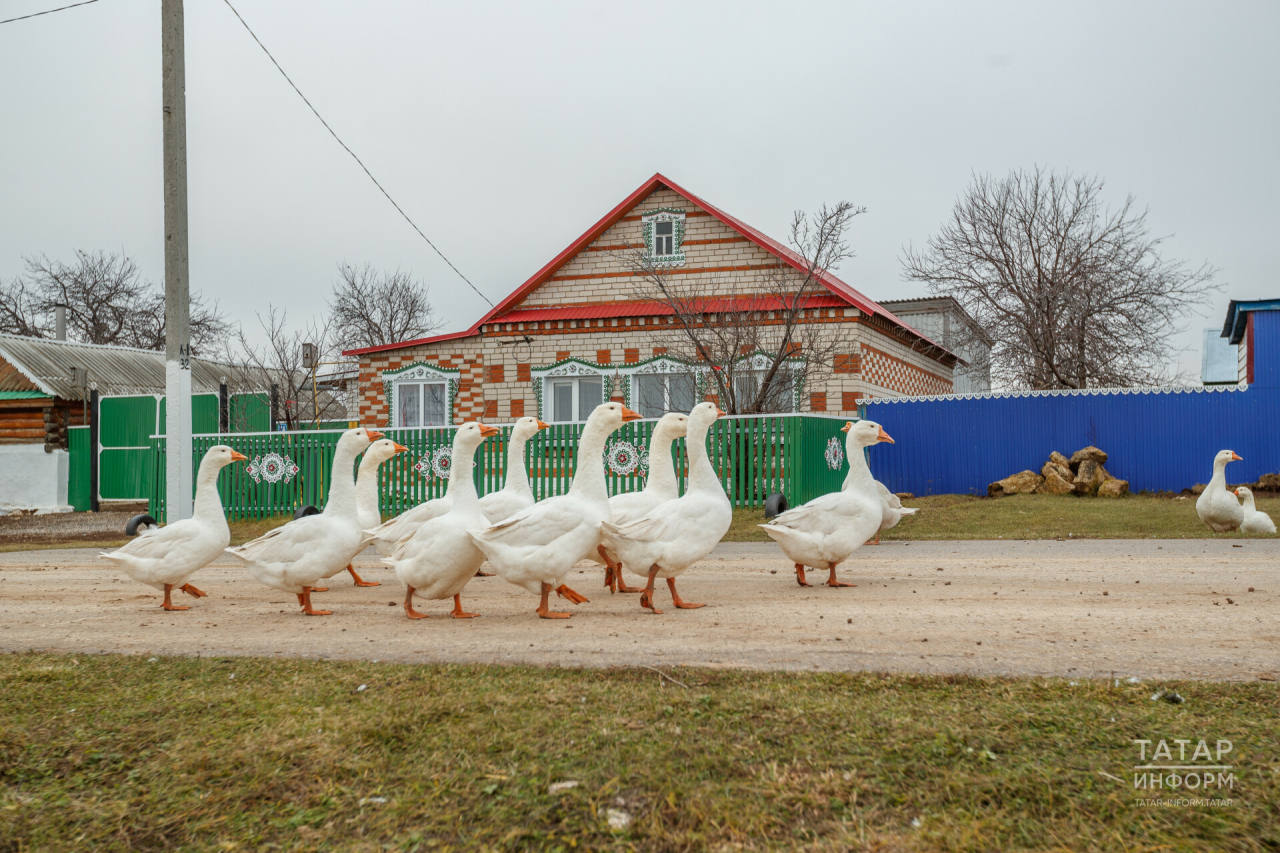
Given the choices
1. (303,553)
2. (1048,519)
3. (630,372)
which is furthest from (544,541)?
(630,372)

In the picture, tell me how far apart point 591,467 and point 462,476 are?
3.35ft

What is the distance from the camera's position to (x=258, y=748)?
11.4ft

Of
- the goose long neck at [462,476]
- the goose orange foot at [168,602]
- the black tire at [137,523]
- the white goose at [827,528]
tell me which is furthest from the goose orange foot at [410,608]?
the black tire at [137,523]

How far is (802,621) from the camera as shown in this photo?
618cm

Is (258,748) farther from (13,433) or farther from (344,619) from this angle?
(13,433)

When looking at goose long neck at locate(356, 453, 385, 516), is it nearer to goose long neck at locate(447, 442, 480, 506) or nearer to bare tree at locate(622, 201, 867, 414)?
goose long neck at locate(447, 442, 480, 506)

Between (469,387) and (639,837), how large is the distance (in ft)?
73.3

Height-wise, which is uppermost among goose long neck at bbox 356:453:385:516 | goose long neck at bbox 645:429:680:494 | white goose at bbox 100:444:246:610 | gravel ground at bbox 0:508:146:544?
goose long neck at bbox 645:429:680:494

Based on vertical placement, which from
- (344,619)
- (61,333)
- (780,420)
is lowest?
(344,619)

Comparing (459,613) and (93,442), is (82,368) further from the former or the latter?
(459,613)

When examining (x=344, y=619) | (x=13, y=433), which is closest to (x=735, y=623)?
(x=344, y=619)

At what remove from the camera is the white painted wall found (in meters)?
26.0

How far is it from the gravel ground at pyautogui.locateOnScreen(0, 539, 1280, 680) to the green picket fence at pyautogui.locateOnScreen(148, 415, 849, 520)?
629cm

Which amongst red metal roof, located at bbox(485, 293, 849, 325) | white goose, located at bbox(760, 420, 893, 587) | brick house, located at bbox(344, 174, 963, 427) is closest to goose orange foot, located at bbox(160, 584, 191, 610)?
white goose, located at bbox(760, 420, 893, 587)
